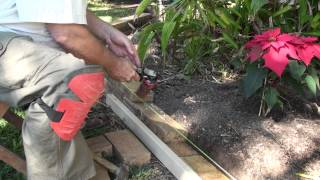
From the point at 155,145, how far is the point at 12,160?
70cm

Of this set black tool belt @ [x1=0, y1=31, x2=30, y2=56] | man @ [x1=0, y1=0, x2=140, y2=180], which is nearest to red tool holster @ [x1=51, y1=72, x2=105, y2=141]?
man @ [x1=0, y1=0, x2=140, y2=180]

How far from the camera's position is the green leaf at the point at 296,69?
7.72ft

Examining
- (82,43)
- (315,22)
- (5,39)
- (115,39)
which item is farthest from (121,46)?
(315,22)

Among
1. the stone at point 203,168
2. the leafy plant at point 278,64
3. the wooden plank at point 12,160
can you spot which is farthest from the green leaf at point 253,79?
the wooden plank at point 12,160

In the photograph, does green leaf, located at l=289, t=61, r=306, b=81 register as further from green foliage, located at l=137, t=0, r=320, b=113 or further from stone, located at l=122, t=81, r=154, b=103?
stone, located at l=122, t=81, r=154, b=103

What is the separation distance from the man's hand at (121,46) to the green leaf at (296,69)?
28.9 inches

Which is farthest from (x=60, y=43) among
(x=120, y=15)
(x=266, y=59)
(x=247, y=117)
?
(x=120, y=15)

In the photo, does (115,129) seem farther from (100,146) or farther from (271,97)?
(271,97)

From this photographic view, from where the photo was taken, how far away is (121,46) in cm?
255

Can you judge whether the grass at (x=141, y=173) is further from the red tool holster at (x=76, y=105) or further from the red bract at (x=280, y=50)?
the red bract at (x=280, y=50)

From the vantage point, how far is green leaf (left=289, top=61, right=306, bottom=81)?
7.72 feet

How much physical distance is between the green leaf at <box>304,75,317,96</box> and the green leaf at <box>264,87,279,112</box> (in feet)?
0.52

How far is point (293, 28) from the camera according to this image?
9.53 ft

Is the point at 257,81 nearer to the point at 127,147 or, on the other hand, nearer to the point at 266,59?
the point at 266,59
